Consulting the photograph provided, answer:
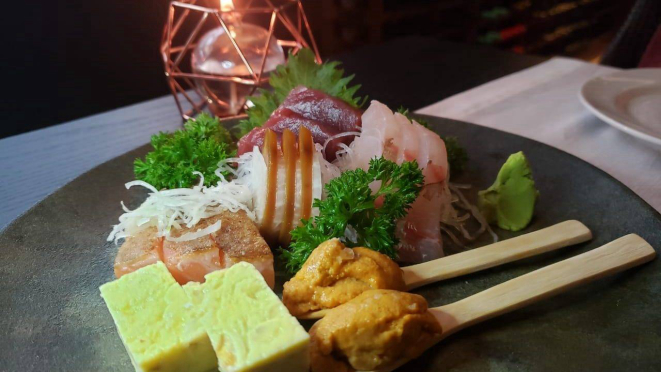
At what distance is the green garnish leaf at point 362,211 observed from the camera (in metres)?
1.86

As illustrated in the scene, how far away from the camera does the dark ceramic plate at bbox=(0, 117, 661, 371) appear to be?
1.47m

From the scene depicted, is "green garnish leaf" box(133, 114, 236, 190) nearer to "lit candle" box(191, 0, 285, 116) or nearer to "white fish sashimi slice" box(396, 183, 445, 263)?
"lit candle" box(191, 0, 285, 116)

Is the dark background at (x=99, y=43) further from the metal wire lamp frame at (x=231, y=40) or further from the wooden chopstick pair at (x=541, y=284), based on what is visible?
the wooden chopstick pair at (x=541, y=284)

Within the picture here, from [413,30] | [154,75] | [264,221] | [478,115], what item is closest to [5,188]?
[264,221]

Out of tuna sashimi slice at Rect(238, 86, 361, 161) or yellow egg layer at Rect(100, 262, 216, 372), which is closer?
yellow egg layer at Rect(100, 262, 216, 372)

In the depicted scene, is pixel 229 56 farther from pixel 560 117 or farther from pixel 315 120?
pixel 560 117

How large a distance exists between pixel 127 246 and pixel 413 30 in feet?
20.3

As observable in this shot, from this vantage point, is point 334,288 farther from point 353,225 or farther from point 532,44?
point 532,44

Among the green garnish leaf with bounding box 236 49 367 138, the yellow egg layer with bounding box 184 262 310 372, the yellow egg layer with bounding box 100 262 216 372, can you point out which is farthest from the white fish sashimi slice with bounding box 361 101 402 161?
the yellow egg layer with bounding box 100 262 216 372

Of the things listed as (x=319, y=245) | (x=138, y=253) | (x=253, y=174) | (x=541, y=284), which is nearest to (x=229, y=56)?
(x=253, y=174)

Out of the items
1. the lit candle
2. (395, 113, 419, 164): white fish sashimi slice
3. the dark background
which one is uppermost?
the lit candle

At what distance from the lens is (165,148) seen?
7.68ft

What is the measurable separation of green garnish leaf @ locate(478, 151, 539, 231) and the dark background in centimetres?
393

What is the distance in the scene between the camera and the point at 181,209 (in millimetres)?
1974
